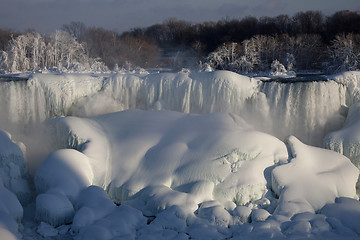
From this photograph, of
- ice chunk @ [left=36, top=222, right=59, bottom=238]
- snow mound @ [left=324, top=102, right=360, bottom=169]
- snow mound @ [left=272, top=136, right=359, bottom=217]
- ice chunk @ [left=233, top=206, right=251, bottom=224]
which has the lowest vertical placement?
ice chunk @ [left=36, top=222, right=59, bottom=238]

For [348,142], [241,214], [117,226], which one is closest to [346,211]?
[241,214]

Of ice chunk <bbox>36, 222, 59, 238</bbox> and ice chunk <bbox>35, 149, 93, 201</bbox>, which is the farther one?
ice chunk <bbox>35, 149, 93, 201</bbox>

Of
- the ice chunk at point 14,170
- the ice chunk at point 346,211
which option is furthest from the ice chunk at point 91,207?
the ice chunk at point 346,211

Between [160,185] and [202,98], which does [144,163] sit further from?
[202,98]

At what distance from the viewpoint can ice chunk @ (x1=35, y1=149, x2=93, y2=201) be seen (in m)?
5.37

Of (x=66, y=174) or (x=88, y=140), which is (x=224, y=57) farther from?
(x=66, y=174)

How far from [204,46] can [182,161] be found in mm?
27411

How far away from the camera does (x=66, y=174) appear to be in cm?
552

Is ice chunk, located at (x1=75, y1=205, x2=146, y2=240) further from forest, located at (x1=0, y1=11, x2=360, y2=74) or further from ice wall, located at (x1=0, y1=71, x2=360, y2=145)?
forest, located at (x1=0, y1=11, x2=360, y2=74)

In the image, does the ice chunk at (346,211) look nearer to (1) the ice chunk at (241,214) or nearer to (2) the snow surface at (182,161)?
(2) the snow surface at (182,161)

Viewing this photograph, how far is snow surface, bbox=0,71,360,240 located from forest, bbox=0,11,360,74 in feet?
39.3

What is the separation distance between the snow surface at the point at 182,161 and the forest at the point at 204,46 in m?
12.0

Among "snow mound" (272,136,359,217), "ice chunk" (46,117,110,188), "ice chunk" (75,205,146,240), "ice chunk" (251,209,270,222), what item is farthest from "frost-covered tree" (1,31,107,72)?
"ice chunk" (251,209,270,222)

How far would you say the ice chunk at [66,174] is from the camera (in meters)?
5.37
